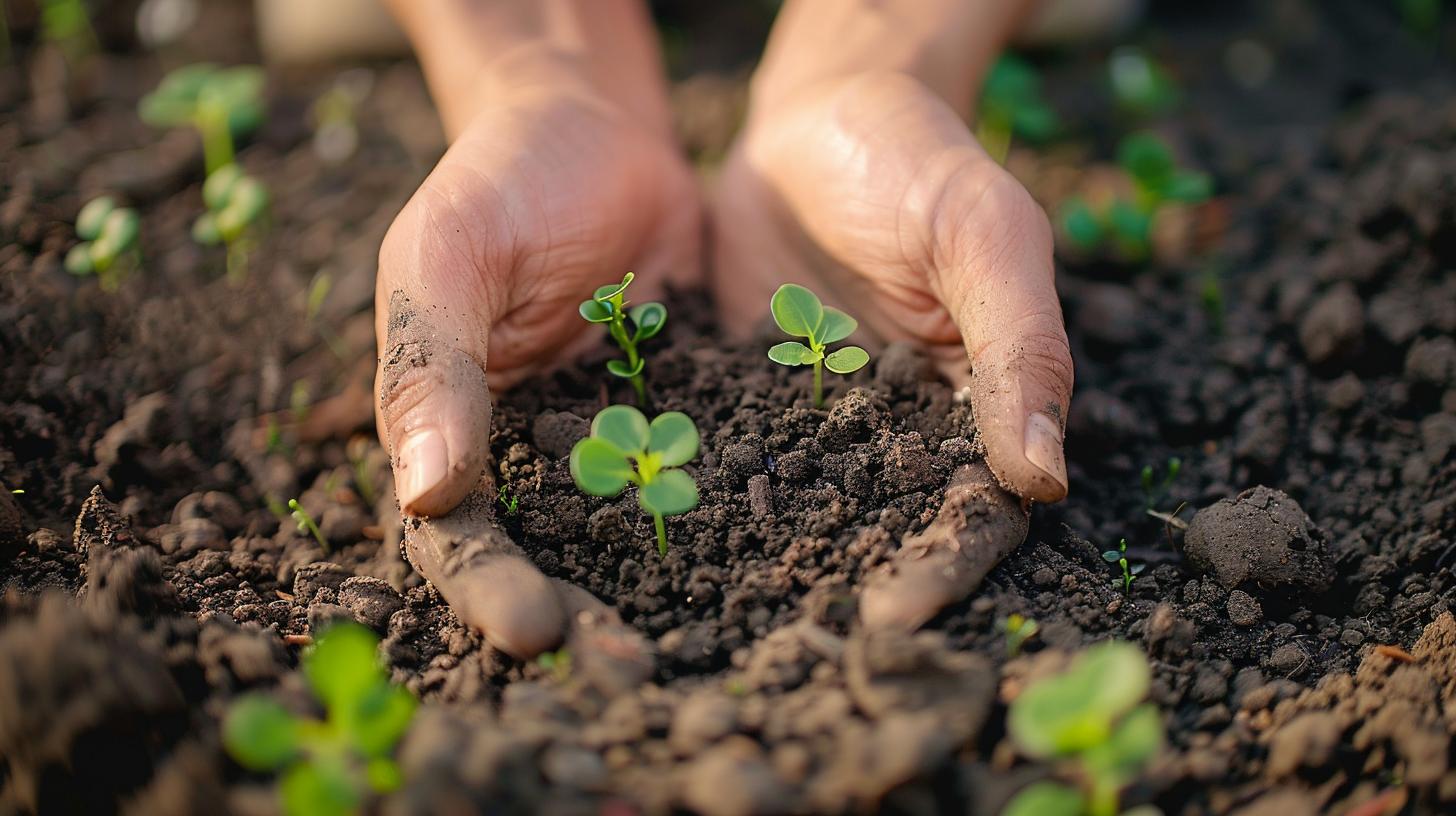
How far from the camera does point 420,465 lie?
5.51 feet

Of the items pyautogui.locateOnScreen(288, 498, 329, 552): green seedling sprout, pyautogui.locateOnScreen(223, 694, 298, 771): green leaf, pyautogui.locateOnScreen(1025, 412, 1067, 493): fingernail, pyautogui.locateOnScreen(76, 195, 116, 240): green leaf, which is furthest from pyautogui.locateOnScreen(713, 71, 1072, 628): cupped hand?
pyautogui.locateOnScreen(76, 195, 116, 240): green leaf

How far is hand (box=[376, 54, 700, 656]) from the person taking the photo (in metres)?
1.68

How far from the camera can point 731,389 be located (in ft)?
6.88

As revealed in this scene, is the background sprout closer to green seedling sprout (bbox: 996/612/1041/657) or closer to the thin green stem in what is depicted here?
the thin green stem

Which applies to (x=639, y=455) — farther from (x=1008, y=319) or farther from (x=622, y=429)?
(x=1008, y=319)

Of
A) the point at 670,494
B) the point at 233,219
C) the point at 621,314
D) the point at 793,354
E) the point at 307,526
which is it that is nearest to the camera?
the point at 670,494

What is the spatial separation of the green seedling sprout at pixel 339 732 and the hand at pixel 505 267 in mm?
301

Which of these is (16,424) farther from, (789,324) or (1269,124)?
(1269,124)

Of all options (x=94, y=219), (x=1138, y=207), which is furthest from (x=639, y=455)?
(x=1138, y=207)

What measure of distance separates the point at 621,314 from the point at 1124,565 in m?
1.00


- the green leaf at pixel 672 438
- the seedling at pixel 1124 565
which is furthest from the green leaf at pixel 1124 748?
the green leaf at pixel 672 438

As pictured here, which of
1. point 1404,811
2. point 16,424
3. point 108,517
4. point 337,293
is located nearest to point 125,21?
point 337,293

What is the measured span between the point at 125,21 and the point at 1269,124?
3.84 meters

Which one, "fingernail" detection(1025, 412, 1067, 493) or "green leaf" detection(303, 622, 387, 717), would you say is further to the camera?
"fingernail" detection(1025, 412, 1067, 493)
